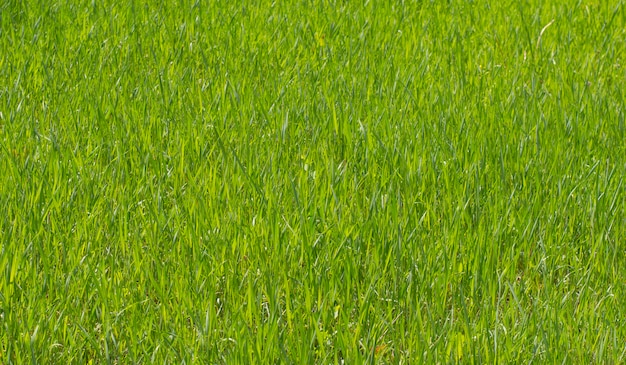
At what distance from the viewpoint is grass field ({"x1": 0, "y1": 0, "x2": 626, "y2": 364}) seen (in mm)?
2127

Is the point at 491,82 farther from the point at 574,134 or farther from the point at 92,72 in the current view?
the point at 92,72

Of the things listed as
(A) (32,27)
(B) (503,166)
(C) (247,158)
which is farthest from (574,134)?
(A) (32,27)

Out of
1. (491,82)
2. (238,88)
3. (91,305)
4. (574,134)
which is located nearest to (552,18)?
(491,82)

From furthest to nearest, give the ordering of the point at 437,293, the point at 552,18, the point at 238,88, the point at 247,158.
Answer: the point at 552,18, the point at 238,88, the point at 247,158, the point at 437,293

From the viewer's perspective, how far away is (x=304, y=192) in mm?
2656

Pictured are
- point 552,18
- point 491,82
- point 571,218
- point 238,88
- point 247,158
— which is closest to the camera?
point 571,218

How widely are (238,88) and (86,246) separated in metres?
1.06

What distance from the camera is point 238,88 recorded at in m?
3.32

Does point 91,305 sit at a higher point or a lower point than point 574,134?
lower

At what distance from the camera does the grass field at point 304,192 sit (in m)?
2.13

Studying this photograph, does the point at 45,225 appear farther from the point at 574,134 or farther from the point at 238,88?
the point at 574,134

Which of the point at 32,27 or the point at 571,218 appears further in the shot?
the point at 32,27

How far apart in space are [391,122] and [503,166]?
49 cm

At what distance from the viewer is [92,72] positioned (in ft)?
11.3
